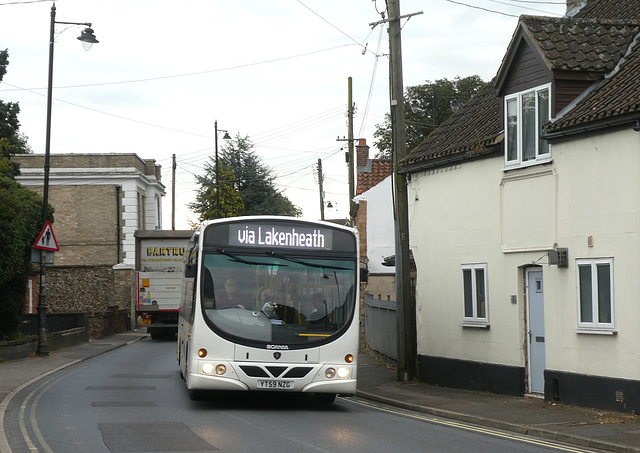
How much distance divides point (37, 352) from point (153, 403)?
464 inches

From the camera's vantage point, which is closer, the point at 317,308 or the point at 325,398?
the point at 317,308

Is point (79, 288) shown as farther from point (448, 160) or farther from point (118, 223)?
point (448, 160)

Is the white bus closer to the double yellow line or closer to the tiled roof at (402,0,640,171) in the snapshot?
the double yellow line

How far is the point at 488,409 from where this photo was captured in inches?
596

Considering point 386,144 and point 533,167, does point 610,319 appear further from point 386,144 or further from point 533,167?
point 386,144

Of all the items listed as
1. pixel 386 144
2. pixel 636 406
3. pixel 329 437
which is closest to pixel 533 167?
pixel 636 406

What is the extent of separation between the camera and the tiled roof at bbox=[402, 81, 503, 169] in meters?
18.5

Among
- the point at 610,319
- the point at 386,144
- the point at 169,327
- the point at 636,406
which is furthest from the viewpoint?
the point at 386,144

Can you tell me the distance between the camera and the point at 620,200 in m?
14.5

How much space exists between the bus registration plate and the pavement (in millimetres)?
2570

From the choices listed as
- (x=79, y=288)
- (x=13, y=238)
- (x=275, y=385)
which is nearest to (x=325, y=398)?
(x=275, y=385)

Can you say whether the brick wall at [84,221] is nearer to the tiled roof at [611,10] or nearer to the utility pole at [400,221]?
the utility pole at [400,221]

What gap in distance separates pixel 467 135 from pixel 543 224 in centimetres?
404

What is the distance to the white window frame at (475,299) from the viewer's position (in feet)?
60.5
